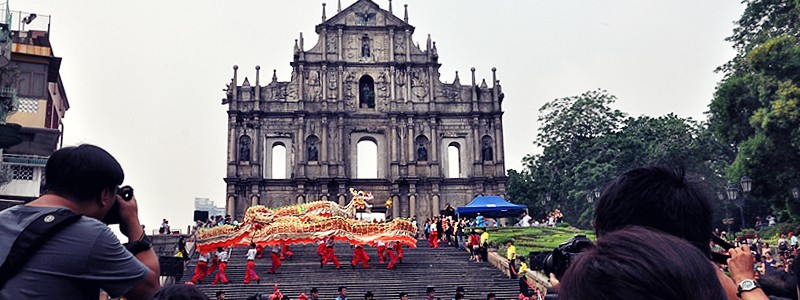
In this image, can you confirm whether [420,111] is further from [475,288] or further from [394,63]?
[475,288]

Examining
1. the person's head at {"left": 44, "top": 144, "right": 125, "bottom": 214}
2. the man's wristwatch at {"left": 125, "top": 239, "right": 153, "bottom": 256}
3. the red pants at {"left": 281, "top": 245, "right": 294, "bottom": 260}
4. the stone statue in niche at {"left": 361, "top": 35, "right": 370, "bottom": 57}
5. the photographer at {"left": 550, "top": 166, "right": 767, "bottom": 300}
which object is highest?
the stone statue in niche at {"left": 361, "top": 35, "right": 370, "bottom": 57}

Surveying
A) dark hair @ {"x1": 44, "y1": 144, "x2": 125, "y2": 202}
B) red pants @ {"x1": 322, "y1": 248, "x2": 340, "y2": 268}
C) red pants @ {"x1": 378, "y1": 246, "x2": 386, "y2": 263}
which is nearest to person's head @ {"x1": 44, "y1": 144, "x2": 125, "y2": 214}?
dark hair @ {"x1": 44, "y1": 144, "x2": 125, "y2": 202}

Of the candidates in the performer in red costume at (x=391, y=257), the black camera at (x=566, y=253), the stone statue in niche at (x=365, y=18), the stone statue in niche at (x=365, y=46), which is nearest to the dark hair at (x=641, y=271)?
the black camera at (x=566, y=253)

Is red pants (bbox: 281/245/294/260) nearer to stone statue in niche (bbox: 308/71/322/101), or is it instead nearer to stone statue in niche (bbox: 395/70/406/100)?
stone statue in niche (bbox: 308/71/322/101)


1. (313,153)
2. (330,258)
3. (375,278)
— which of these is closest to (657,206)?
(375,278)

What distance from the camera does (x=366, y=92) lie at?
41.4 meters

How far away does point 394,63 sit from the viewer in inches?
1620

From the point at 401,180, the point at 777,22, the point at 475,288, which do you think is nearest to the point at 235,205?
the point at 401,180

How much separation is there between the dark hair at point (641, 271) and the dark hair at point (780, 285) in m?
2.02

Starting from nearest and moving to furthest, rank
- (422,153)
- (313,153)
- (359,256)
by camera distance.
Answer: (359,256) → (313,153) → (422,153)

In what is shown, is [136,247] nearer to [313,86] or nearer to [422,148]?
[422,148]

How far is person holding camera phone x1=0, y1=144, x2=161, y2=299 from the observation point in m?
2.30

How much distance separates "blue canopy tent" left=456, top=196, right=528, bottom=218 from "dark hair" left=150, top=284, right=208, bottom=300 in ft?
97.3

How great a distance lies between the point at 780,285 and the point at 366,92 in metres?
38.5
